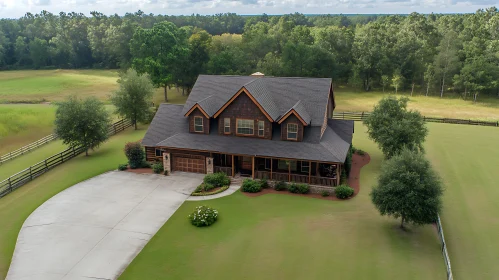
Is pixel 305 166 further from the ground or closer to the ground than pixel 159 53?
closer to the ground

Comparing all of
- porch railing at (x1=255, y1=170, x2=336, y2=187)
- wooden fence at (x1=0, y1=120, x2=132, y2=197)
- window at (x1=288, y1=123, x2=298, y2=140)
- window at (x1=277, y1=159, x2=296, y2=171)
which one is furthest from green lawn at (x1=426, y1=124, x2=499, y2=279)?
wooden fence at (x1=0, y1=120, x2=132, y2=197)

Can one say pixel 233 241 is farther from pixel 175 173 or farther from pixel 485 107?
pixel 485 107

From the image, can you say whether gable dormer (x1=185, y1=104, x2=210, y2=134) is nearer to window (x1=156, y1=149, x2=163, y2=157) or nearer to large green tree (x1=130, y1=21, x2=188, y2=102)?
window (x1=156, y1=149, x2=163, y2=157)

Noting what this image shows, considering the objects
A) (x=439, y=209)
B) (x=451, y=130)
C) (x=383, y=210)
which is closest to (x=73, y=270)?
(x=383, y=210)

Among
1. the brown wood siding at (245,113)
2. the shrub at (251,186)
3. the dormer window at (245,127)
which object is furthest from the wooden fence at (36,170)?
the shrub at (251,186)

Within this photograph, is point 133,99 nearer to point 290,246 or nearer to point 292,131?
point 292,131

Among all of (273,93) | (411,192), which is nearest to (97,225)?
(273,93)

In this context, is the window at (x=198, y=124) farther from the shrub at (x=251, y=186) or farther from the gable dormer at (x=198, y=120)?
the shrub at (x=251, y=186)
